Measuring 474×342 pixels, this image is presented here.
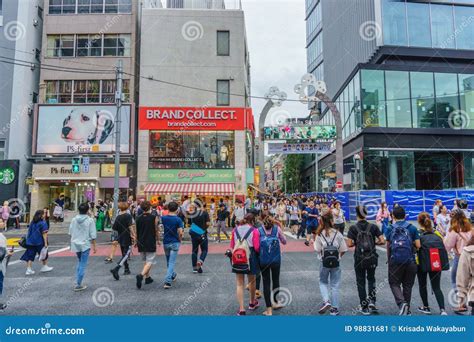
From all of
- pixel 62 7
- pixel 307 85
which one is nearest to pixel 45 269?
pixel 307 85

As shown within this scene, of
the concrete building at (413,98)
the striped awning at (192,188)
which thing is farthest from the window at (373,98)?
the striped awning at (192,188)

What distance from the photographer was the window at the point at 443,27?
28.8 m

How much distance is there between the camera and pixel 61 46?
26.0 m

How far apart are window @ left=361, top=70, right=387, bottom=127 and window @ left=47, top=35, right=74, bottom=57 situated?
23.5 metres

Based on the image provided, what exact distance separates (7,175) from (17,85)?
717cm

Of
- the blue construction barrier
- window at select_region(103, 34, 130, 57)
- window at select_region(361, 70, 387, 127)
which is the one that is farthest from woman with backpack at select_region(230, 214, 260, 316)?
window at select_region(103, 34, 130, 57)

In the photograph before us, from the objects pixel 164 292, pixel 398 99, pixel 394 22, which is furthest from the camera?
pixel 394 22

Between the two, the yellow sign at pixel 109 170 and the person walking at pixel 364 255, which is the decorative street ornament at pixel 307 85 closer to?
the yellow sign at pixel 109 170

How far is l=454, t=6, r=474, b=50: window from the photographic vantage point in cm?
2933

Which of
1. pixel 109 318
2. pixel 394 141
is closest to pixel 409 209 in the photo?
pixel 394 141

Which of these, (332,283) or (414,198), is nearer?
(332,283)

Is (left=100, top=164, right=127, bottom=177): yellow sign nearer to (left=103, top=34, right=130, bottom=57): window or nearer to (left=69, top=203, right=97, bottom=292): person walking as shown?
(left=103, top=34, right=130, bottom=57): window

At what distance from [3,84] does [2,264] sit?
85.4 ft

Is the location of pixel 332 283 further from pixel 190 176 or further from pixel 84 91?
pixel 84 91
